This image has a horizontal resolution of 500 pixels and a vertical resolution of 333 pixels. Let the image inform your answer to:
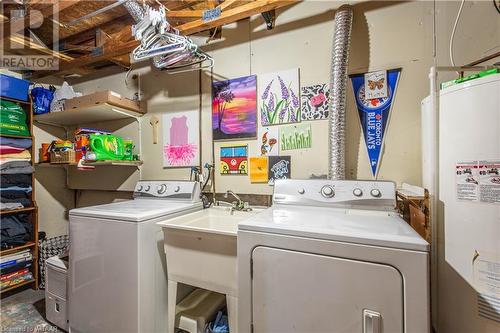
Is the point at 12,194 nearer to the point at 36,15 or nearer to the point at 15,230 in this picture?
the point at 15,230

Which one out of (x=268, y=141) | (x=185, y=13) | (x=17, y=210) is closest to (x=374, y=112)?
(x=268, y=141)

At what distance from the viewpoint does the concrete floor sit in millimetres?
1859

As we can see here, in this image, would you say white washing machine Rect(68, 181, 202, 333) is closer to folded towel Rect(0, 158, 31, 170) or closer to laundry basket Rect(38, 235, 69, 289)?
laundry basket Rect(38, 235, 69, 289)

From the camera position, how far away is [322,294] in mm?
934

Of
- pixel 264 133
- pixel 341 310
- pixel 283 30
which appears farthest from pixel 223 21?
pixel 341 310

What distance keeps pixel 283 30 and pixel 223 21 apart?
19.8 inches

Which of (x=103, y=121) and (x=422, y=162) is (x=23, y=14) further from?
(x=422, y=162)

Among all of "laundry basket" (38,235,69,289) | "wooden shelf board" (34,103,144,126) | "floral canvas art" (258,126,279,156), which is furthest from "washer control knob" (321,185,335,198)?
"laundry basket" (38,235,69,289)

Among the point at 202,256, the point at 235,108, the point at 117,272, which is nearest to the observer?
the point at 202,256

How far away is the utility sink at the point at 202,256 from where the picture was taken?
1270 millimetres

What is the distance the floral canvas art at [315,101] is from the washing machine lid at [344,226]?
79 cm

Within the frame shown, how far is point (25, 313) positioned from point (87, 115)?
1962 millimetres

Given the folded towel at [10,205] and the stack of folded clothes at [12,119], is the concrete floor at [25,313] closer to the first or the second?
the folded towel at [10,205]

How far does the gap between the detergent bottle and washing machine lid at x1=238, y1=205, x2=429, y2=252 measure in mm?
1810
